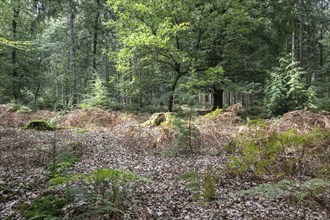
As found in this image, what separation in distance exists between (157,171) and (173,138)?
2.46 meters

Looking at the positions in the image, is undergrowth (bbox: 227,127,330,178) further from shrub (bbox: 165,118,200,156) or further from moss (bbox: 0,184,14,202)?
moss (bbox: 0,184,14,202)

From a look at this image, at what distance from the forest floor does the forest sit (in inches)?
1.1

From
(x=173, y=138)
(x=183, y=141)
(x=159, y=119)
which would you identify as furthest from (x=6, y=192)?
(x=159, y=119)

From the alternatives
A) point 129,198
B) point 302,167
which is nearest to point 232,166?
point 302,167

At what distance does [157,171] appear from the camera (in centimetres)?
561

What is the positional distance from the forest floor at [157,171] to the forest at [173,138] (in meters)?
0.03

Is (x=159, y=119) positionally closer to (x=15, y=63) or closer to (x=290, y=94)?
(x=290, y=94)

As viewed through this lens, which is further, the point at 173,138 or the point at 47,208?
the point at 173,138

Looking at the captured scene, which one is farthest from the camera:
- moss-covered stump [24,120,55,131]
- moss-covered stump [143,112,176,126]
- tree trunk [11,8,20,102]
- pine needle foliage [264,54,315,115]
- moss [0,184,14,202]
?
tree trunk [11,8,20,102]

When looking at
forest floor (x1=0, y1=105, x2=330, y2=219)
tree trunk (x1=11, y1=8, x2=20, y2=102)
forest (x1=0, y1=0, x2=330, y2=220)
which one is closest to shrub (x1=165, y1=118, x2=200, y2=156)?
forest (x1=0, y1=0, x2=330, y2=220)

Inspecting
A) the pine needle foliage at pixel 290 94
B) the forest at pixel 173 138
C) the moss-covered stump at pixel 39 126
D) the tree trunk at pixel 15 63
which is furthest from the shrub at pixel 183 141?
the tree trunk at pixel 15 63

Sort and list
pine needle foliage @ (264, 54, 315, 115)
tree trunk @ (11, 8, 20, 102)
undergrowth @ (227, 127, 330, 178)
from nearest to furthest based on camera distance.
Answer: undergrowth @ (227, 127, 330, 178)
pine needle foliage @ (264, 54, 315, 115)
tree trunk @ (11, 8, 20, 102)

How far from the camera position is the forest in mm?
3664

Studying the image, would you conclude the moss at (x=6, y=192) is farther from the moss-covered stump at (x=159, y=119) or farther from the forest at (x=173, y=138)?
the moss-covered stump at (x=159, y=119)
